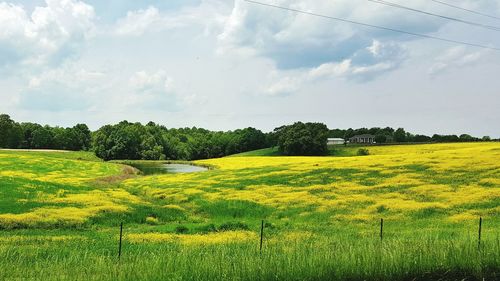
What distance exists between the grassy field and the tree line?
70.1m

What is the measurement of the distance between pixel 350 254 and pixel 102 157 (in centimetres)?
14191

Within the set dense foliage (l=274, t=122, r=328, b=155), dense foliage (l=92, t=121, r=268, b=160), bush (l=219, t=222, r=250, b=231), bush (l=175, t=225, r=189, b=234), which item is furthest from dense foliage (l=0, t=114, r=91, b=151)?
bush (l=219, t=222, r=250, b=231)

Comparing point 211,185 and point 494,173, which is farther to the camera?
point 211,185

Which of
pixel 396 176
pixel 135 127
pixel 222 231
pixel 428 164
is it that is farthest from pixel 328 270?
pixel 135 127

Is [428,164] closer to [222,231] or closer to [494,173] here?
[494,173]

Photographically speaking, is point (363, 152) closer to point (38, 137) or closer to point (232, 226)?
point (232, 226)

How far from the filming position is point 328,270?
12148 millimetres

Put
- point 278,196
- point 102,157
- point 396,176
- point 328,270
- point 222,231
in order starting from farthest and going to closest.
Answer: point 102,157, point 396,176, point 278,196, point 222,231, point 328,270

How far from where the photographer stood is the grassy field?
39.3 ft

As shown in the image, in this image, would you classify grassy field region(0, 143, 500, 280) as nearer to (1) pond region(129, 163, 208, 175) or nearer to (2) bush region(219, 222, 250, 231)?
(2) bush region(219, 222, 250, 231)

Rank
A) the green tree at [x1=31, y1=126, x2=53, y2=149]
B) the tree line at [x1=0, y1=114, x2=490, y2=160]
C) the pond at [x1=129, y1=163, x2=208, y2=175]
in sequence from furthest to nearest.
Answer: the green tree at [x1=31, y1=126, x2=53, y2=149]
the tree line at [x1=0, y1=114, x2=490, y2=160]
the pond at [x1=129, y1=163, x2=208, y2=175]

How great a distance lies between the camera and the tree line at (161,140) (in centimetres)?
12888

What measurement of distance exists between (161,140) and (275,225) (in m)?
147

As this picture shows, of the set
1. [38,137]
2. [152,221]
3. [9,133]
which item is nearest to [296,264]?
[152,221]
